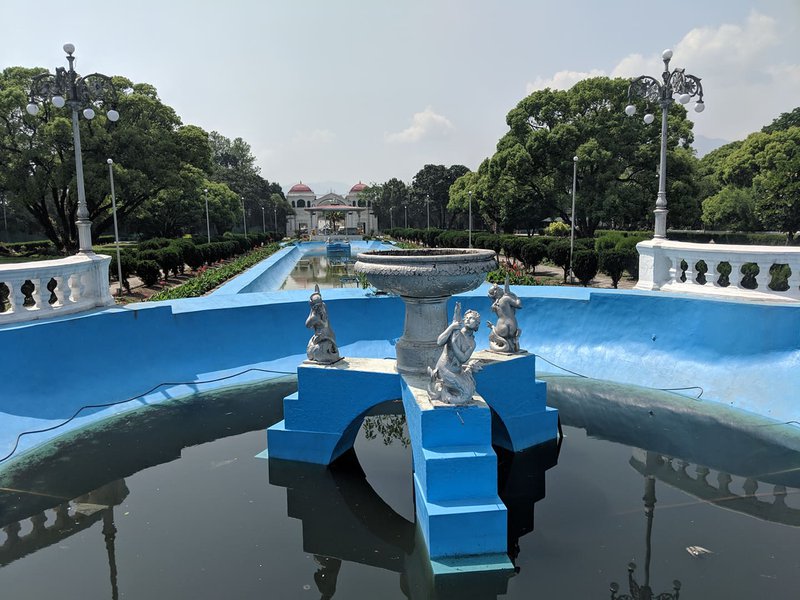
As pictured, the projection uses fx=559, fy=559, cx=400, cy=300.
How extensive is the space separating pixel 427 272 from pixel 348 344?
5.10 m

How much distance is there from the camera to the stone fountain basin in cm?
593

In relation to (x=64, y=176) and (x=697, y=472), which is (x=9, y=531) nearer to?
(x=697, y=472)

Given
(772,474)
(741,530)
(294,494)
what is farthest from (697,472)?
(294,494)

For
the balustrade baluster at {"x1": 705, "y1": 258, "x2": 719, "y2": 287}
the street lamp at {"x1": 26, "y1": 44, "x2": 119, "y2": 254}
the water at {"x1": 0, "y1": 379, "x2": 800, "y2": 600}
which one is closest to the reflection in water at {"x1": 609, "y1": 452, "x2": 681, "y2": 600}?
the water at {"x1": 0, "y1": 379, "x2": 800, "y2": 600}

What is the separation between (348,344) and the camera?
1073 cm

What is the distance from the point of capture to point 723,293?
31.0 feet

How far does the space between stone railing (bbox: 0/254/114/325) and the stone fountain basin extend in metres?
5.58

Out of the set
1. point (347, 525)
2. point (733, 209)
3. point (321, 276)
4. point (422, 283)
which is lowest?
point (347, 525)

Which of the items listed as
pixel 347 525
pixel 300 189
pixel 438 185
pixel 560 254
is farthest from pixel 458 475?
pixel 300 189

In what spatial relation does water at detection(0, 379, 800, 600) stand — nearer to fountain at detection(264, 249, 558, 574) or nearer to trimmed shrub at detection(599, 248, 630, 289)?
fountain at detection(264, 249, 558, 574)

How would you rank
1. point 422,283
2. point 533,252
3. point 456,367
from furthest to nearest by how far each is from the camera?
point 533,252 < point 422,283 < point 456,367

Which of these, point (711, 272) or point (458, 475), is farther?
point (711, 272)

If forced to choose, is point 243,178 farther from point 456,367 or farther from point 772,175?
point 456,367

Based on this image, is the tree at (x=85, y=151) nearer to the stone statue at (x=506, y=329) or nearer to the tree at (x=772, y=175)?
the stone statue at (x=506, y=329)
